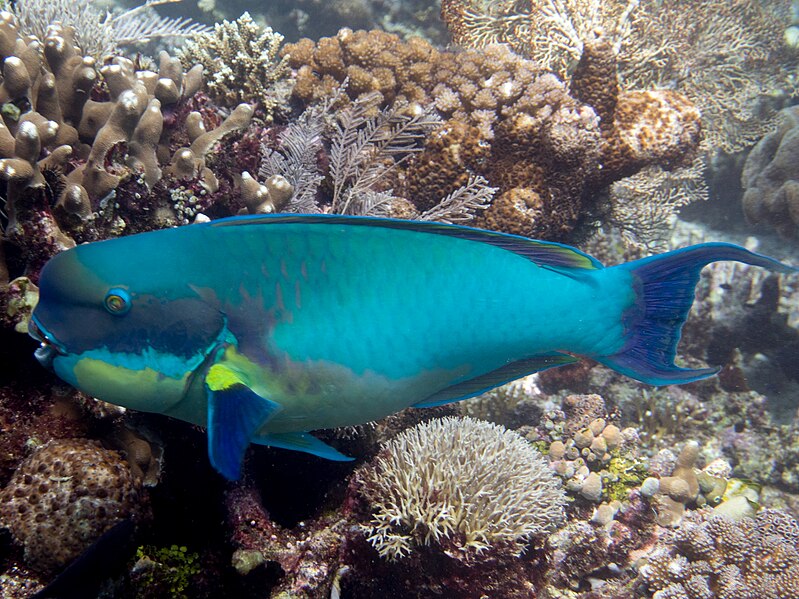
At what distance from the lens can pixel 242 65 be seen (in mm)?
5059

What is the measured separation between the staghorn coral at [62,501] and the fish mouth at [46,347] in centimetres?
Result: 105

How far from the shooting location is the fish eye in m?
1.52

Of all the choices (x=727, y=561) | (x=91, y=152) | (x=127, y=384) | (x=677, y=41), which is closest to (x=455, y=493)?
(x=127, y=384)

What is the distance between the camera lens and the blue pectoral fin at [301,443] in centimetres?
177

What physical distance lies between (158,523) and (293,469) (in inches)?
35.5

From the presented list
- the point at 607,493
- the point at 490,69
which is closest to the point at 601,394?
the point at 607,493

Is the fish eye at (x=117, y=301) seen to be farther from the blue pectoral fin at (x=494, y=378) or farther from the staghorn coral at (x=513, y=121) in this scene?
the staghorn coral at (x=513, y=121)

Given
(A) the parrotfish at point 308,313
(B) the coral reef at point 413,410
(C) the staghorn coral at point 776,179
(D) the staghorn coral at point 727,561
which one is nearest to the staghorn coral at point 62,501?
(B) the coral reef at point 413,410

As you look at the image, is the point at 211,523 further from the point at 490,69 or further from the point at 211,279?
the point at 490,69

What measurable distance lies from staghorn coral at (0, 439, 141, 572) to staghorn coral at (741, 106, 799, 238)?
1006 cm

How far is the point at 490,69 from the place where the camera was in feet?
18.8

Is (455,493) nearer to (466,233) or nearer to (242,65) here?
(466,233)

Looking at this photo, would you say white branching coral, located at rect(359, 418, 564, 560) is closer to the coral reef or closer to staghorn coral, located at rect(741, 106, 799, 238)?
the coral reef

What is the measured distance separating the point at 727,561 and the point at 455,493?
319cm
